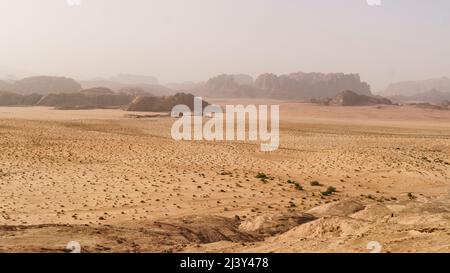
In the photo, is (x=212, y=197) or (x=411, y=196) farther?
(x=411, y=196)

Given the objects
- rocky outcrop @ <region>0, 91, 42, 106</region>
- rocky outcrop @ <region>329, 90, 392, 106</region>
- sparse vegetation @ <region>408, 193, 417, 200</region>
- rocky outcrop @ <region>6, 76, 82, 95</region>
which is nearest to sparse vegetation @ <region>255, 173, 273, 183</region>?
sparse vegetation @ <region>408, 193, 417, 200</region>

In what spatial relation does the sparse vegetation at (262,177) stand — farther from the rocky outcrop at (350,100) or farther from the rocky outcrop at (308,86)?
the rocky outcrop at (308,86)

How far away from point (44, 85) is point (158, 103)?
90.4m

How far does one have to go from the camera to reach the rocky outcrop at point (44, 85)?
140750 millimetres

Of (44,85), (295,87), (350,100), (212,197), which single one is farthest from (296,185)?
(295,87)

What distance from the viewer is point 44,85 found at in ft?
479

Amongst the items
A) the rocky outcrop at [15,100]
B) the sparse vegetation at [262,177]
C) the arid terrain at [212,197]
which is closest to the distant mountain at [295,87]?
the rocky outcrop at [15,100]

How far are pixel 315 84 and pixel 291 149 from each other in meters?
164

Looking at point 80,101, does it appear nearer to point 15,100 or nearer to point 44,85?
point 15,100

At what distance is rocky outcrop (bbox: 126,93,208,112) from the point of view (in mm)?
74250

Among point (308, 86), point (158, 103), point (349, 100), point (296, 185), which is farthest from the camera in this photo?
point (308, 86)

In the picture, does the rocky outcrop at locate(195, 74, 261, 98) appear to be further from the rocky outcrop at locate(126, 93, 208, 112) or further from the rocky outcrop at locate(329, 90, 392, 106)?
the rocky outcrop at locate(126, 93, 208, 112)
